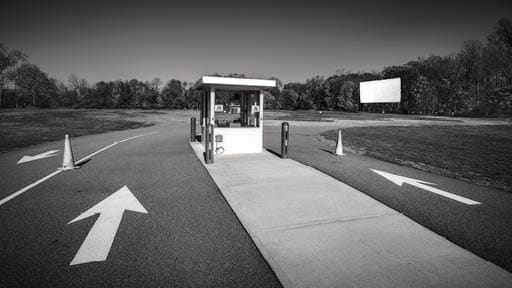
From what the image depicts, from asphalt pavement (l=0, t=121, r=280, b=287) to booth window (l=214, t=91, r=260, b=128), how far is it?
11.8ft

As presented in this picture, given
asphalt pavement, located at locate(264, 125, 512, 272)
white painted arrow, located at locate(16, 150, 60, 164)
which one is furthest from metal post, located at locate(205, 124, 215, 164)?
white painted arrow, located at locate(16, 150, 60, 164)

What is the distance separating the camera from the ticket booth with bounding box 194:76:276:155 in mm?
9753

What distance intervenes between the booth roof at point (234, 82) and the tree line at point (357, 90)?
63864 millimetres

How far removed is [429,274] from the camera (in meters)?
2.98

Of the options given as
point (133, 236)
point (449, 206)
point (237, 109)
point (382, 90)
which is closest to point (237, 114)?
point (237, 109)

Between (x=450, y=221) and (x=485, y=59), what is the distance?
248ft

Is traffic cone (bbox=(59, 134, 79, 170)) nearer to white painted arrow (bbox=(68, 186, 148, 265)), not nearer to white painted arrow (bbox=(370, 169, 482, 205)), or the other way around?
white painted arrow (bbox=(68, 186, 148, 265))

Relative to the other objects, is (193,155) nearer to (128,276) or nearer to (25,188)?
(25,188)

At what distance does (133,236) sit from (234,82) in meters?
6.53

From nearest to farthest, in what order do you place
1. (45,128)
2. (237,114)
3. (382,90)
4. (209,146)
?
(209,146) → (237,114) → (45,128) → (382,90)

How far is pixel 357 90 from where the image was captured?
7844cm

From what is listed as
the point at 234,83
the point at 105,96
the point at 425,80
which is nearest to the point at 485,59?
the point at 425,80

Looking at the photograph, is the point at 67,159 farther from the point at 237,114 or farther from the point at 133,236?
the point at 237,114

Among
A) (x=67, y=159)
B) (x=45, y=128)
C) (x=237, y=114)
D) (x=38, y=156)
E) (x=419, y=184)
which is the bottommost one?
(x=419, y=184)
